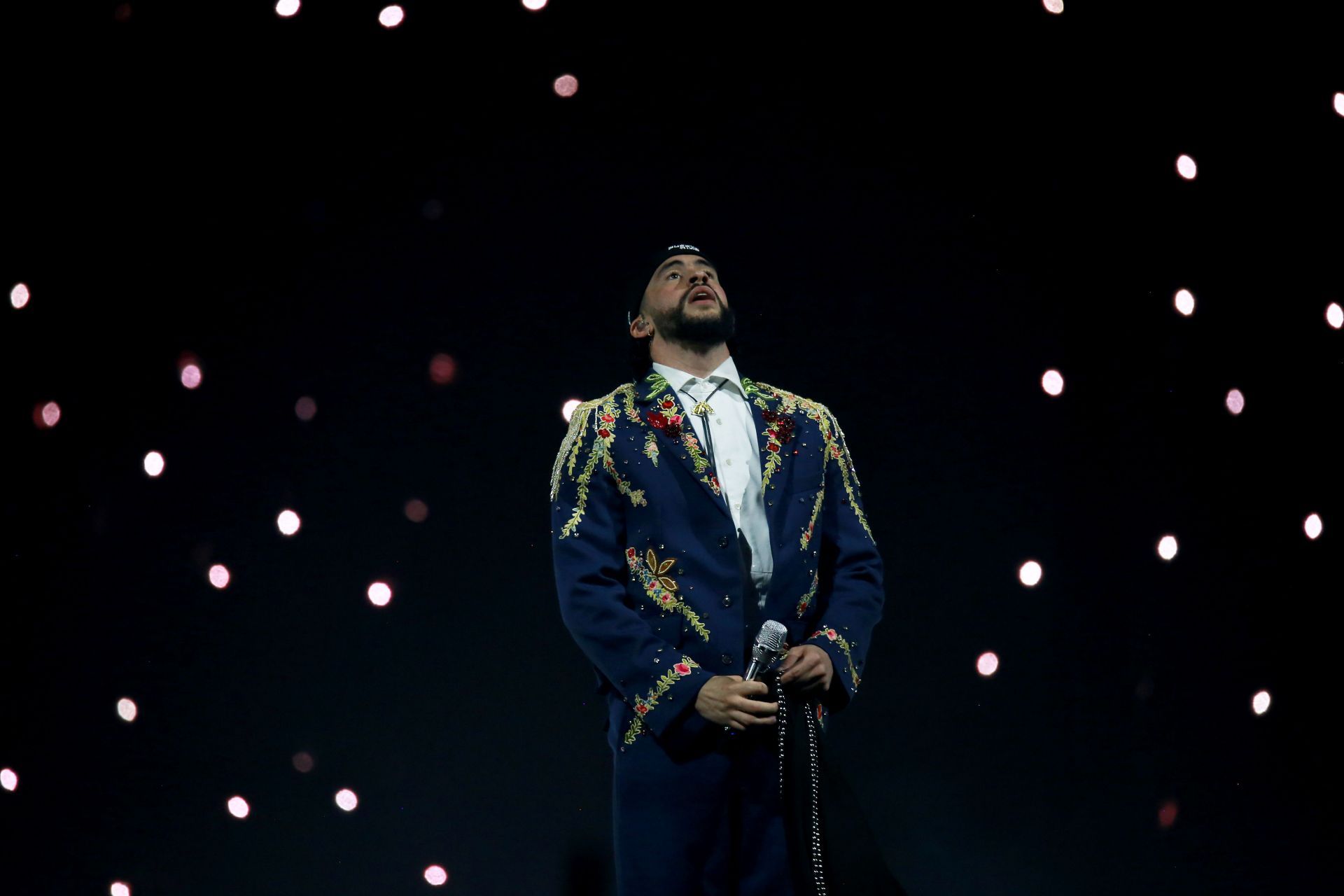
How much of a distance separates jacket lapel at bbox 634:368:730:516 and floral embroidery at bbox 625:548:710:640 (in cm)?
12

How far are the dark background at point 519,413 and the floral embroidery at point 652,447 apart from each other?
584 millimetres

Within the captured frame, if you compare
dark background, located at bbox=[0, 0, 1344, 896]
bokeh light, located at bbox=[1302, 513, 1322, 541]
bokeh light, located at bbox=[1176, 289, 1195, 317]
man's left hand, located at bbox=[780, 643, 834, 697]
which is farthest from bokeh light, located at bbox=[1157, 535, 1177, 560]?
man's left hand, located at bbox=[780, 643, 834, 697]

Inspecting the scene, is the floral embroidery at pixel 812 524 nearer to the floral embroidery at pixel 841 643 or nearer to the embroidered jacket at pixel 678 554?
the embroidered jacket at pixel 678 554

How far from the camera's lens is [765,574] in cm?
179

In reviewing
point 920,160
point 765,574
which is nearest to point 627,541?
point 765,574

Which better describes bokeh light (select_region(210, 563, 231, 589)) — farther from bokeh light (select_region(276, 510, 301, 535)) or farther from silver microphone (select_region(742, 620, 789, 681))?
silver microphone (select_region(742, 620, 789, 681))

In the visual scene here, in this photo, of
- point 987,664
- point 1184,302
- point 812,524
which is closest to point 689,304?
point 812,524

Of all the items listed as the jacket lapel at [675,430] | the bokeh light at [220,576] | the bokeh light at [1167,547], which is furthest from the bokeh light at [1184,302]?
the bokeh light at [220,576]

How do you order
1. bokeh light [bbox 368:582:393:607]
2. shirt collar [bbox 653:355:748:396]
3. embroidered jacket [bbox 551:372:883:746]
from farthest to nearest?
bokeh light [bbox 368:582:393:607]
shirt collar [bbox 653:355:748:396]
embroidered jacket [bbox 551:372:883:746]

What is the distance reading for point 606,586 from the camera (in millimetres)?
1744

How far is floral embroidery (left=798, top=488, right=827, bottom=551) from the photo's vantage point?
180cm

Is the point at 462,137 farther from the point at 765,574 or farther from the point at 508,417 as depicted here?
the point at 765,574

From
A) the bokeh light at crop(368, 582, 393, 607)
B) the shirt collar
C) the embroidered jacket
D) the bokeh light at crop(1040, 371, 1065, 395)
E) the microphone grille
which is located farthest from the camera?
the bokeh light at crop(1040, 371, 1065, 395)

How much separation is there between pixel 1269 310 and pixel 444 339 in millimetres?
1725
